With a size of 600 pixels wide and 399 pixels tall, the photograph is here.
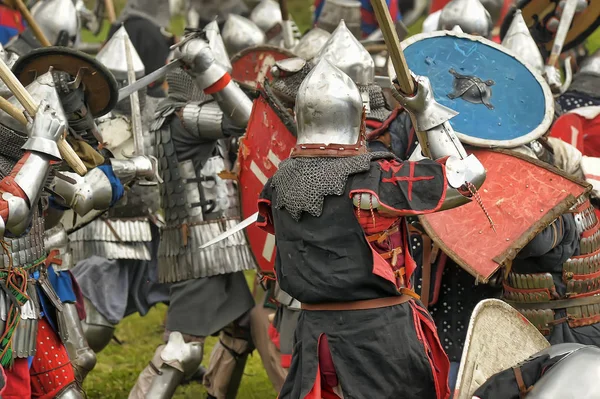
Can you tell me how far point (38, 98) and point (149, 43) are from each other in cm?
473

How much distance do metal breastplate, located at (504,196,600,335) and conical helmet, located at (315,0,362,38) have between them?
3.80 meters

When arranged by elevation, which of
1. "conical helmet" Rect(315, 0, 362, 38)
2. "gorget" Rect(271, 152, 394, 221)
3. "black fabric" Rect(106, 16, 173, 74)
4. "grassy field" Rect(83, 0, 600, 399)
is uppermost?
"gorget" Rect(271, 152, 394, 221)

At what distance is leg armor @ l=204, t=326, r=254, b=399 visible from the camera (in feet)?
20.0

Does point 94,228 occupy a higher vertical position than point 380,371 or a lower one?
lower

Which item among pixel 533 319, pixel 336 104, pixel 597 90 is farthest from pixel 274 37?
pixel 336 104

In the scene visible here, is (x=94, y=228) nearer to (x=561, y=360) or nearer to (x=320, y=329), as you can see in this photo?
(x=320, y=329)

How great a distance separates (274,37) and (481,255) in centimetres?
451

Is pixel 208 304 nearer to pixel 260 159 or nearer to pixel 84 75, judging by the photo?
pixel 260 159

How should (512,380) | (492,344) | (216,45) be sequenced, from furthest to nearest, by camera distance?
(216,45) < (492,344) < (512,380)

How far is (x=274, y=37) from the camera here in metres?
8.70

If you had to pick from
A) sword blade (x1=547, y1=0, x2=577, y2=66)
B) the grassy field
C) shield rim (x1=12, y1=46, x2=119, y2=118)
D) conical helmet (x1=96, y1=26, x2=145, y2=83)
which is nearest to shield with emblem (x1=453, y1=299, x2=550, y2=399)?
shield rim (x1=12, y1=46, x2=119, y2=118)

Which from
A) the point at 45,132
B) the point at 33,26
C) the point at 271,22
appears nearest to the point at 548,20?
the point at 271,22

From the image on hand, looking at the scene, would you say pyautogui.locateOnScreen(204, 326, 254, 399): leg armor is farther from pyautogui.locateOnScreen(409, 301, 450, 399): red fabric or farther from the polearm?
the polearm

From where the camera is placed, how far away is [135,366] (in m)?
7.43
